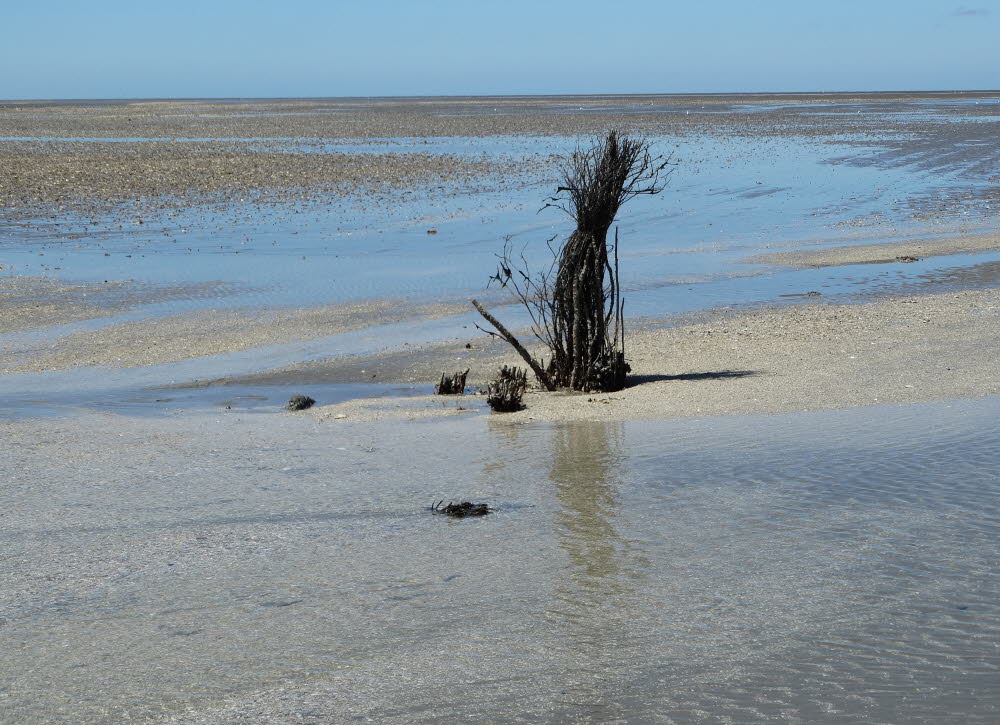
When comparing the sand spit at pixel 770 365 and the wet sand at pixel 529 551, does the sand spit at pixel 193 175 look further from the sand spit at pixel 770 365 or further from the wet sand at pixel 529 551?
the wet sand at pixel 529 551

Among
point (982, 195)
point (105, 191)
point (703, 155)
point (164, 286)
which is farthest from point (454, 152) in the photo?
point (164, 286)

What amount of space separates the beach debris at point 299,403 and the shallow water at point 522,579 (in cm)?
142

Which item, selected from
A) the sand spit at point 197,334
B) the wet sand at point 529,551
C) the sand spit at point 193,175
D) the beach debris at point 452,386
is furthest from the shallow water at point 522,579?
the sand spit at point 193,175

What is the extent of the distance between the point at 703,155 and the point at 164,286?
28377 millimetres

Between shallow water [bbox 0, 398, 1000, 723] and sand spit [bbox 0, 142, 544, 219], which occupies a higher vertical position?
sand spit [bbox 0, 142, 544, 219]

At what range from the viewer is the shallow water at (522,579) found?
371 centimetres

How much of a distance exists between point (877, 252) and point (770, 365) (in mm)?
8544

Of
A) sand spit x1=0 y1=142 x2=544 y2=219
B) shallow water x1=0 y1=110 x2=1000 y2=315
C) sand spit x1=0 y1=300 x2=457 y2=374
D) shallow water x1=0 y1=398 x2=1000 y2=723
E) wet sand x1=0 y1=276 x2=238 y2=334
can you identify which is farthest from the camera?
sand spit x1=0 y1=142 x2=544 y2=219

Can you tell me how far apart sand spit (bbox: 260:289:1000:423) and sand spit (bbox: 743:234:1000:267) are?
362 centimetres

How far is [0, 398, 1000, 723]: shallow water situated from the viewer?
3.71 meters

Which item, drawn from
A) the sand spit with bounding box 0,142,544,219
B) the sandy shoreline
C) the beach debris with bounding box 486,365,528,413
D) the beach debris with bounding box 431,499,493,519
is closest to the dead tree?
the sandy shoreline

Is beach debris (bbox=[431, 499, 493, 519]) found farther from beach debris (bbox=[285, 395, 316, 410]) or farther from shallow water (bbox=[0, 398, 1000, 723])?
beach debris (bbox=[285, 395, 316, 410])

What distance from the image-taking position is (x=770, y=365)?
31.6ft

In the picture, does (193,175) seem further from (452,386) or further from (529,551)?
(529,551)
